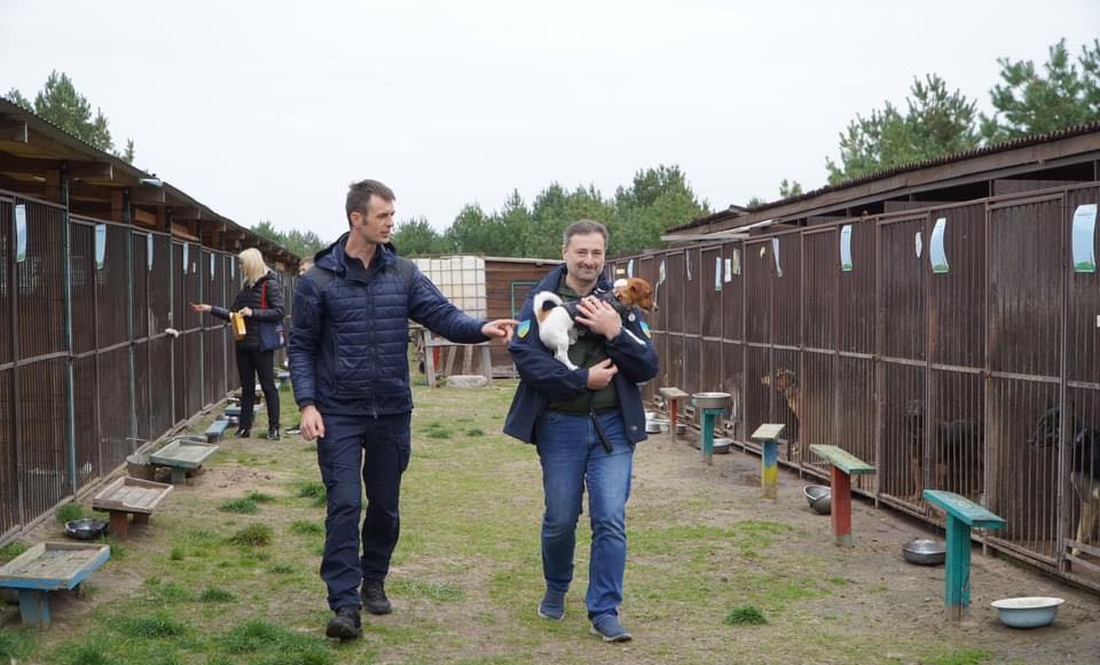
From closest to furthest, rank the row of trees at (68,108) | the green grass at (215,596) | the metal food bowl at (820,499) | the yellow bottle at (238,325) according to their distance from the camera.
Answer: the green grass at (215,596) → the metal food bowl at (820,499) → the yellow bottle at (238,325) → the row of trees at (68,108)

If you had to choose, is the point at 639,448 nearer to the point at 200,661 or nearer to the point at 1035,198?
the point at 1035,198

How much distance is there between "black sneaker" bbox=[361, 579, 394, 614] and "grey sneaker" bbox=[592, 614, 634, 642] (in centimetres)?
115

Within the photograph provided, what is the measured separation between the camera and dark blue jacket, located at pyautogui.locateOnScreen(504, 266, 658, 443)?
5.96 meters

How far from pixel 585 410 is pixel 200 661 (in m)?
2.08

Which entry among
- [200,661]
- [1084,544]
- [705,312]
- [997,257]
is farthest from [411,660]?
[705,312]

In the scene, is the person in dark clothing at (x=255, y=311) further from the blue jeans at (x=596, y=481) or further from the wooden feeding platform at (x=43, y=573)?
the blue jeans at (x=596, y=481)

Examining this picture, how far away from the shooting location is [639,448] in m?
14.5

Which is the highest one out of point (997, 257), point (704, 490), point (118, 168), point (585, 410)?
point (118, 168)

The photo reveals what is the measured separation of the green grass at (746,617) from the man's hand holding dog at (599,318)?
170cm

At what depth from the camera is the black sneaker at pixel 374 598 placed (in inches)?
259

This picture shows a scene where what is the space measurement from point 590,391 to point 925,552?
3061mm

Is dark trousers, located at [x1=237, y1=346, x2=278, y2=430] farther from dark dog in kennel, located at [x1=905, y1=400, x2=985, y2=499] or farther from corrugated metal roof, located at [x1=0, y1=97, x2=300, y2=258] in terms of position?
dark dog in kennel, located at [x1=905, y1=400, x2=985, y2=499]

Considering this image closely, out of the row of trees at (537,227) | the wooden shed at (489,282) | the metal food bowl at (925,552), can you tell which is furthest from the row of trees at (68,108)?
the metal food bowl at (925,552)

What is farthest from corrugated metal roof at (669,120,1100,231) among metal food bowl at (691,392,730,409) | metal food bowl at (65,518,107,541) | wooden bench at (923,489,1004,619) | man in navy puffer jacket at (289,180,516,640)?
metal food bowl at (65,518,107,541)
